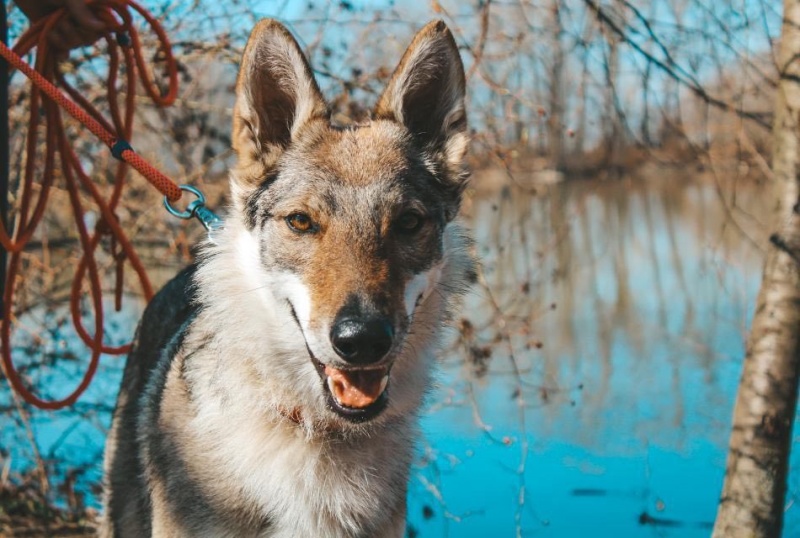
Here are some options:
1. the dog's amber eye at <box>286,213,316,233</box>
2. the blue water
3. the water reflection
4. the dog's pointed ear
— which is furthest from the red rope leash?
the water reflection

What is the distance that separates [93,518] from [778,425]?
14.4 feet

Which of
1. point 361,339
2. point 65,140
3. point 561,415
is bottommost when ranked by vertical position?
point 561,415

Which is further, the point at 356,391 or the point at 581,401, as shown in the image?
the point at 581,401

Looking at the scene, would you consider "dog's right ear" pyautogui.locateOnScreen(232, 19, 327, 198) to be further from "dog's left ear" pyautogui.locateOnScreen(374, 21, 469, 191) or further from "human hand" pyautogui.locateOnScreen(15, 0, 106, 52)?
"human hand" pyautogui.locateOnScreen(15, 0, 106, 52)

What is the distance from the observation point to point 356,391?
2539 mm

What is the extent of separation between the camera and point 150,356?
3.57 meters

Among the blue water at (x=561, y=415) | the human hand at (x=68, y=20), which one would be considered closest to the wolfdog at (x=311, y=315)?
the blue water at (x=561, y=415)

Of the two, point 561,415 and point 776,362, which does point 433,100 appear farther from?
point 561,415

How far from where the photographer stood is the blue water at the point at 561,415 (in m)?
5.71

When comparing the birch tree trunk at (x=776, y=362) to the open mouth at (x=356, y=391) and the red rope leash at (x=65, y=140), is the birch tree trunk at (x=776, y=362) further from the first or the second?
the red rope leash at (x=65, y=140)

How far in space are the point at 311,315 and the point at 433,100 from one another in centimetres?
118

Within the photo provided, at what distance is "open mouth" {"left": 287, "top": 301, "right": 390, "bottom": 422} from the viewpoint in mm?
2521

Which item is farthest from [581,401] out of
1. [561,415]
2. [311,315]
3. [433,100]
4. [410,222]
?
[311,315]

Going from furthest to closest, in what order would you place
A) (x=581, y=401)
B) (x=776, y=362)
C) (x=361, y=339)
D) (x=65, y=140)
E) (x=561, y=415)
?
(x=581, y=401), (x=561, y=415), (x=776, y=362), (x=65, y=140), (x=361, y=339)
